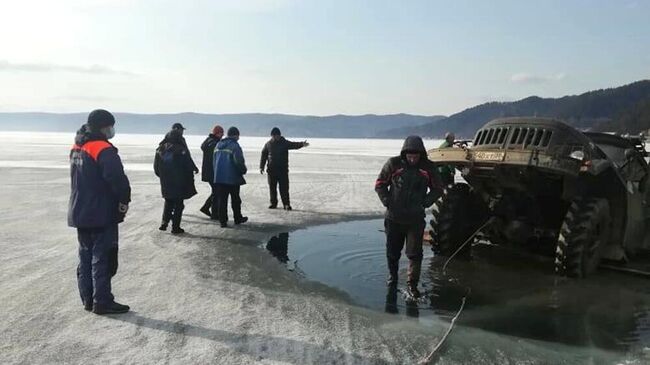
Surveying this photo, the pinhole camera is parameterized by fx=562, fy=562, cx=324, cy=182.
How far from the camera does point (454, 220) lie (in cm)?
764

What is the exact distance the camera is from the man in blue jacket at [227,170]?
9.17 m

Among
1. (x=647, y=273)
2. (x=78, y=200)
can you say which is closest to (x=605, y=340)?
(x=647, y=273)

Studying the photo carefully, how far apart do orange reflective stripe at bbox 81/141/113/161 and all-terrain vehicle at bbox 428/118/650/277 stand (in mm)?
4024

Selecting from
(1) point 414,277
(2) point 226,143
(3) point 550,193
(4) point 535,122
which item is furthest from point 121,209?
(3) point 550,193

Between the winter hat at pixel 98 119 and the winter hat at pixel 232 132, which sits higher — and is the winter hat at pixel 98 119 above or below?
above

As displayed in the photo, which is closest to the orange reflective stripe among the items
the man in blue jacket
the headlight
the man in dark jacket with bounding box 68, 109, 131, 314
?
the man in dark jacket with bounding box 68, 109, 131, 314

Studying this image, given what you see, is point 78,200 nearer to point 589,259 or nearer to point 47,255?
point 47,255

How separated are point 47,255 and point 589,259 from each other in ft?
21.5

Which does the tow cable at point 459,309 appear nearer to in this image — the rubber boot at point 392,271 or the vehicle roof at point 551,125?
the rubber boot at point 392,271

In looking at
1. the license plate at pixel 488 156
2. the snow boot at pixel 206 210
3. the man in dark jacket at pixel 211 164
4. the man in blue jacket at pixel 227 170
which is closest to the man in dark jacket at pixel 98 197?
the license plate at pixel 488 156

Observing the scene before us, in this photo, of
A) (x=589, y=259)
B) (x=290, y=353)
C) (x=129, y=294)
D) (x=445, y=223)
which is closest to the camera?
(x=290, y=353)

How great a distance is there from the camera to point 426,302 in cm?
552

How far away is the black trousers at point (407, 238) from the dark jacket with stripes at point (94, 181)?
2641mm

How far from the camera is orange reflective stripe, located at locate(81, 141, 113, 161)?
471 centimetres
